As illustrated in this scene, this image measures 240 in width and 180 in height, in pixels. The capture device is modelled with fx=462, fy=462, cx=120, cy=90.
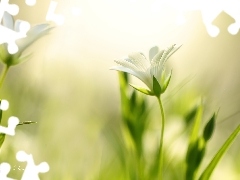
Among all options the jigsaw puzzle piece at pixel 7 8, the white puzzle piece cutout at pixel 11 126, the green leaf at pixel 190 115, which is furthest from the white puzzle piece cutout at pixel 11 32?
the green leaf at pixel 190 115

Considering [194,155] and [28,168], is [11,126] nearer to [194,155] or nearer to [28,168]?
[28,168]

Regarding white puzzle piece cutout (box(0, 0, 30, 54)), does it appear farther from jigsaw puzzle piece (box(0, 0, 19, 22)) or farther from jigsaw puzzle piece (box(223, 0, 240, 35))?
jigsaw puzzle piece (box(223, 0, 240, 35))

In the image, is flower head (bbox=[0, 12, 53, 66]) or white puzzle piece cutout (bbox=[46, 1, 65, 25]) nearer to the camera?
flower head (bbox=[0, 12, 53, 66])

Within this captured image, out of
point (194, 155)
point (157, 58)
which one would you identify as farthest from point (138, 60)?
point (194, 155)

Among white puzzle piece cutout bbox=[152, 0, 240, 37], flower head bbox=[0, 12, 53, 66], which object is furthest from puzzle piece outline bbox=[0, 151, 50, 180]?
white puzzle piece cutout bbox=[152, 0, 240, 37]

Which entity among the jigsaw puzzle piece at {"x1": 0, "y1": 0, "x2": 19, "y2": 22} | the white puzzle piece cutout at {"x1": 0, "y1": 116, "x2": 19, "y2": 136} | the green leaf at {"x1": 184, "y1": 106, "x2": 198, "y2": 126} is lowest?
the green leaf at {"x1": 184, "y1": 106, "x2": 198, "y2": 126}

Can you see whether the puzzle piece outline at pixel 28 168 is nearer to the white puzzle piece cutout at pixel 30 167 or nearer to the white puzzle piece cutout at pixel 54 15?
the white puzzle piece cutout at pixel 30 167
